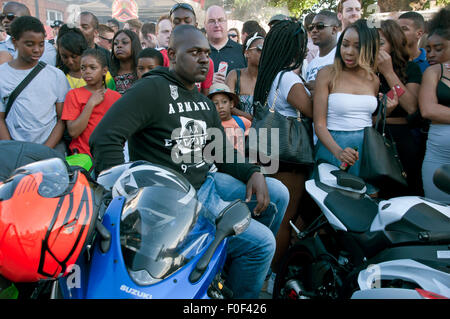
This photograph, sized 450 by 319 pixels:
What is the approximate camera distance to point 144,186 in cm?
140

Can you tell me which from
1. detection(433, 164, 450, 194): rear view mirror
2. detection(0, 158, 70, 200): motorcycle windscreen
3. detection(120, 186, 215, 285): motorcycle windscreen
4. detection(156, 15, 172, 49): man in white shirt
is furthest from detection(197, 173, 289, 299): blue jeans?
detection(156, 15, 172, 49): man in white shirt

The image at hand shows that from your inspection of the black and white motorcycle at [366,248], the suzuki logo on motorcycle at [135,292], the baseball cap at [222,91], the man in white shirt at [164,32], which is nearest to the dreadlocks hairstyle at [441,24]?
the black and white motorcycle at [366,248]

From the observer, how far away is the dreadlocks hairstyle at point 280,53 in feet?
10.2

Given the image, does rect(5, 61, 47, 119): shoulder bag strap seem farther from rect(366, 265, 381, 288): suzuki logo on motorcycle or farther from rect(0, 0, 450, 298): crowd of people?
rect(366, 265, 381, 288): suzuki logo on motorcycle

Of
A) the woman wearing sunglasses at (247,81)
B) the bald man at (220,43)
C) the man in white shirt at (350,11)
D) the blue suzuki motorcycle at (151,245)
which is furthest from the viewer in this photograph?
the man in white shirt at (350,11)

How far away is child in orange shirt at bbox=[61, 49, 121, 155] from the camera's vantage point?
11.0 ft

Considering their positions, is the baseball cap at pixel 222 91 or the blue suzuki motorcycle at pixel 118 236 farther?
the baseball cap at pixel 222 91

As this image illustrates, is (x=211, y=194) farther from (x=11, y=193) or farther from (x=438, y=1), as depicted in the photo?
(x=438, y=1)

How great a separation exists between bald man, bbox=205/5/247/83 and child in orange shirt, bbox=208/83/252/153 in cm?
123

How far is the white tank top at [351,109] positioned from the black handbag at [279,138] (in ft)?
0.96

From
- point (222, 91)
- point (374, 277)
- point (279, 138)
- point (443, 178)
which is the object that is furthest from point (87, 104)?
point (443, 178)

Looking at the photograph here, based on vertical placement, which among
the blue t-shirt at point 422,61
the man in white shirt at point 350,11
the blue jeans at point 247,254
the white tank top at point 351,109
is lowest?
the blue jeans at point 247,254

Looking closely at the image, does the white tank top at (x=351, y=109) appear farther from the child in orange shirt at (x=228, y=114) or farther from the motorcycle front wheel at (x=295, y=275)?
the motorcycle front wheel at (x=295, y=275)

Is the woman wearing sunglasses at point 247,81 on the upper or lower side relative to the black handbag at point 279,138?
upper
